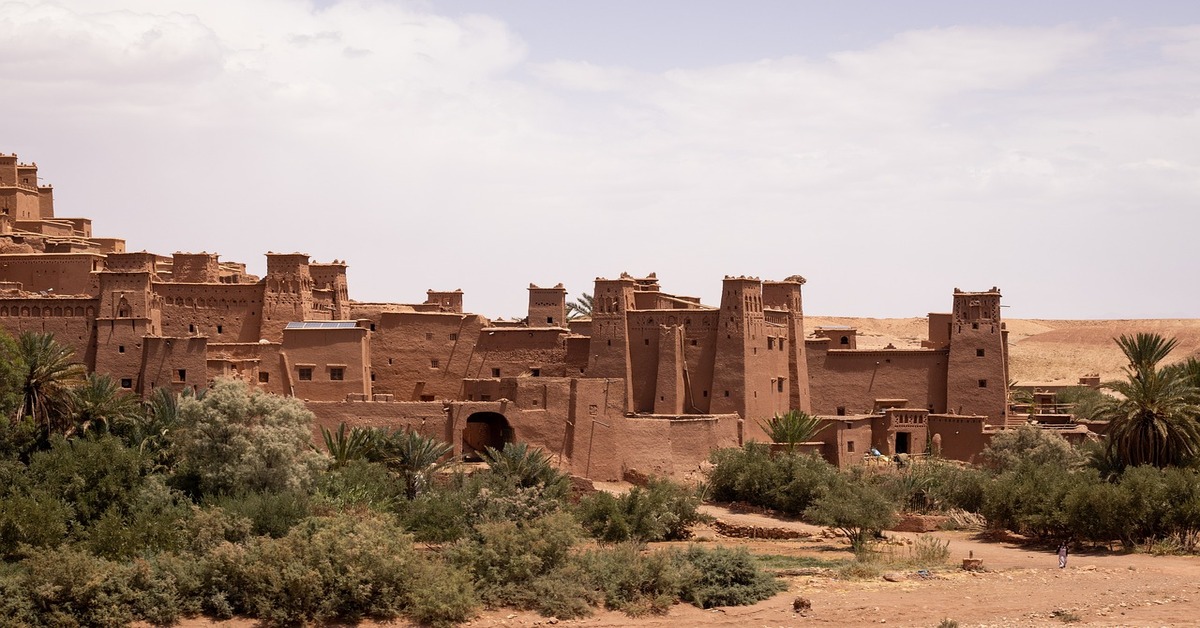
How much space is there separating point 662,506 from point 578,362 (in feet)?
33.8

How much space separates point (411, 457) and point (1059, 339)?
68.3m

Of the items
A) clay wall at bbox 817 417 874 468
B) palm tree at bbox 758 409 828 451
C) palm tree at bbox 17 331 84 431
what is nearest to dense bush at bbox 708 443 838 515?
palm tree at bbox 758 409 828 451

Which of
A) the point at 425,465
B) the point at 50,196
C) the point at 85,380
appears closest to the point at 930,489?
the point at 425,465

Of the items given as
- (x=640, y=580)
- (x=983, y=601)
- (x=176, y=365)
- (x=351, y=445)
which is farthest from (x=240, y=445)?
(x=983, y=601)

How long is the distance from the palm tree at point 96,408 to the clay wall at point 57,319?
14.8ft

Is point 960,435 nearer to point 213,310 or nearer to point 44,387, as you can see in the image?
point 213,310

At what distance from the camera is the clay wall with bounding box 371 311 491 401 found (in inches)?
1874

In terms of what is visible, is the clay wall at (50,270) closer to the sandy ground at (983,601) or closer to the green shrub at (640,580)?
the sandy ground at (983,601)

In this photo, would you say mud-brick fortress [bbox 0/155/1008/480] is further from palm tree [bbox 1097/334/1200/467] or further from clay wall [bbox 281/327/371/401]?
palm tree [bbox 1097/334/1200/467]

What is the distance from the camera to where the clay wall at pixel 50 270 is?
164 feet

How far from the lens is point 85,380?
42438mm

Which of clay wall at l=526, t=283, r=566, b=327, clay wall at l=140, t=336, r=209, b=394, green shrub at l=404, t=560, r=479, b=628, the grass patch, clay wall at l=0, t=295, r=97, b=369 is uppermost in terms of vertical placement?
clay wall at l=526, t=283, r=566, b=327

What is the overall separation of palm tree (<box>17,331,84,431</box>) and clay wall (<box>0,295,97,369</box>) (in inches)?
161

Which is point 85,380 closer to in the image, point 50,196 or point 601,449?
point 601,449
